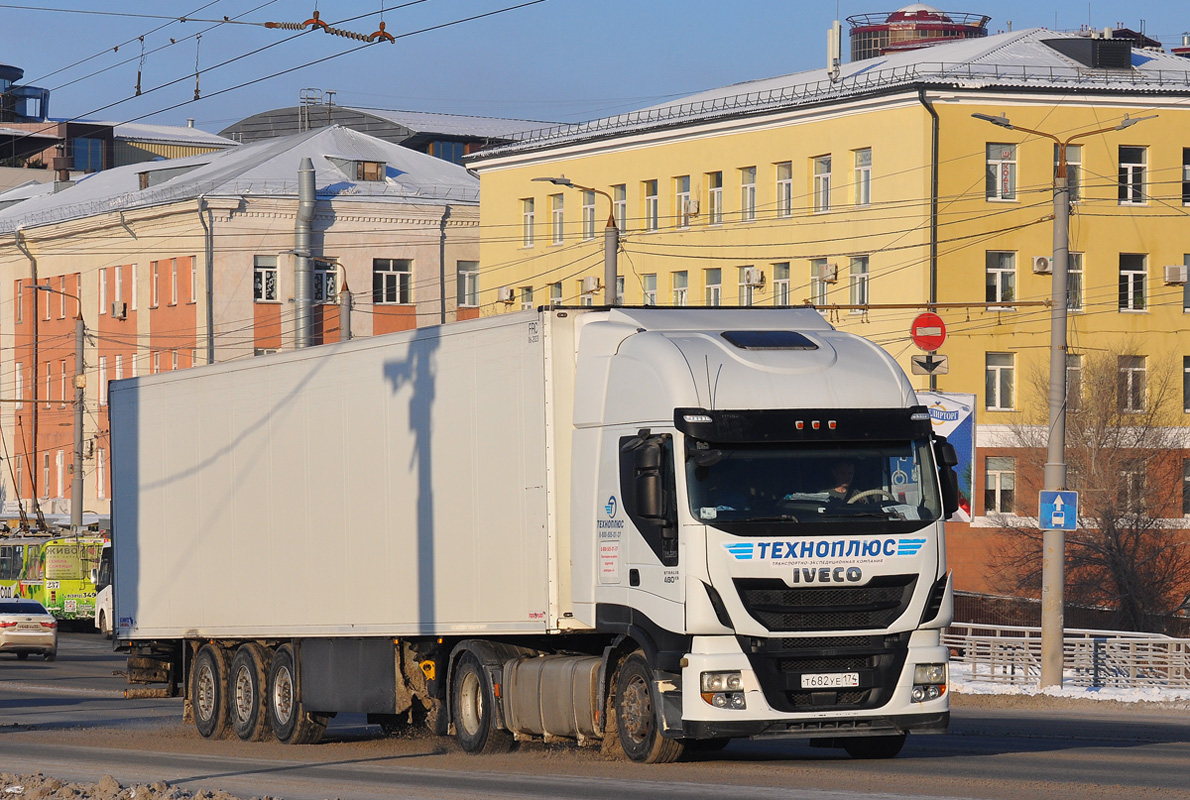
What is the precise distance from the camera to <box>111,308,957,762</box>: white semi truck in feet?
49.0

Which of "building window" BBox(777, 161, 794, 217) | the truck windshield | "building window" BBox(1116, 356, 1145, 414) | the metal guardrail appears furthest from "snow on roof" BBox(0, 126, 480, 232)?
the truck windshield

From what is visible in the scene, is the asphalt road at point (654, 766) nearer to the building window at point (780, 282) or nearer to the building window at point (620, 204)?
the building window at point (780, 282)

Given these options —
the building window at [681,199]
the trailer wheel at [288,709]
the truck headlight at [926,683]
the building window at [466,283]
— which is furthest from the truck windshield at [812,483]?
the building window at [466,283]

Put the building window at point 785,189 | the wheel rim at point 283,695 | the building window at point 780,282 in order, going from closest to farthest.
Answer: the wheel rim at point 283,695
the building window at point 785,189
the building window at point 780,282

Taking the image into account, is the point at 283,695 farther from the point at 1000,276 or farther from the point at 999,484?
the point at 1000,276

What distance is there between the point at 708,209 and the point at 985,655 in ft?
98.5

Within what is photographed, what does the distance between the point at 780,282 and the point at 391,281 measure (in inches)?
686

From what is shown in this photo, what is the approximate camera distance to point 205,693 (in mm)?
22062

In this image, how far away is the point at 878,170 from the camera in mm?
55250

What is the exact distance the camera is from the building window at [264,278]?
68.2m

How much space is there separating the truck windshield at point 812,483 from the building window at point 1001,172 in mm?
40863

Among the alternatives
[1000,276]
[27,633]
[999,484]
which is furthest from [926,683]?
[1000,276]

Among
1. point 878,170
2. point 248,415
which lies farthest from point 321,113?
point 248,415

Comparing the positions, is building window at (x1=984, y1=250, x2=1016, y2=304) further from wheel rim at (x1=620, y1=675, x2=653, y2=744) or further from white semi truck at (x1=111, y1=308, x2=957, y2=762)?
wheel rim at (x1=620, y1=675, x2=653, y2=744)
